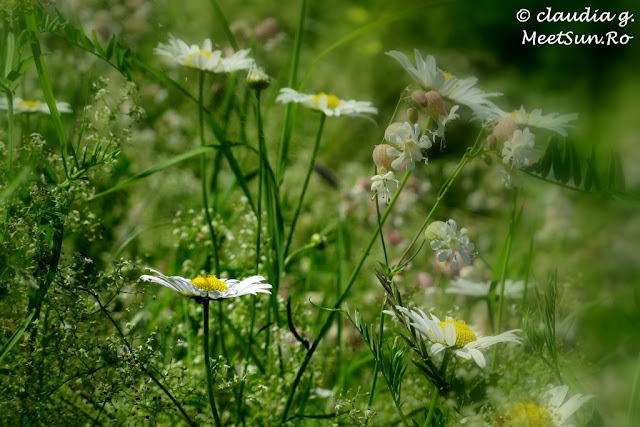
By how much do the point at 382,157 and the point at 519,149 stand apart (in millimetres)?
147

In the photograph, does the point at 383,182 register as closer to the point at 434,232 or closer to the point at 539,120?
the point at 434,232

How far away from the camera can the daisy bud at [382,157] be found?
84 cm

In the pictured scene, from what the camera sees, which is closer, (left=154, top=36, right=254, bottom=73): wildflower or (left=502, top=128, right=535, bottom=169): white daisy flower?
(left=502, top=128, right=535, bottom=169): white daisy flower

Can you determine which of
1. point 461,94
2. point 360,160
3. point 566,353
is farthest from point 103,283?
point 360,160

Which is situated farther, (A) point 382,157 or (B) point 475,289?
(B) point 475,289

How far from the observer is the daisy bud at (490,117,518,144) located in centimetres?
85

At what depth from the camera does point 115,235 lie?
162cm

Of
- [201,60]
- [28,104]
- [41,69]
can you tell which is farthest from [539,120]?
[28,104]

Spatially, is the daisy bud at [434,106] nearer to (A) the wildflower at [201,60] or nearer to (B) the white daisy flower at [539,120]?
(B) the white daisy flower at [539,120]

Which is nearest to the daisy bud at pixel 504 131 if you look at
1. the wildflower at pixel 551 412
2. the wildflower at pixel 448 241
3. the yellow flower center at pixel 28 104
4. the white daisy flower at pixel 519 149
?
the white daisy flower at pixel 519 149

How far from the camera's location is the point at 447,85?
920 millimetres

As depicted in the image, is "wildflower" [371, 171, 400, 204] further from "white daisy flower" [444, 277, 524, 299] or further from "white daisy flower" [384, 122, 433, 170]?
"white daisy flower" [444, 277, 524, 299]

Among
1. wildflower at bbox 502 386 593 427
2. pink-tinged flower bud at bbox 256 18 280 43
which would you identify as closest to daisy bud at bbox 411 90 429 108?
wildflower at bbox 502 386 593 427

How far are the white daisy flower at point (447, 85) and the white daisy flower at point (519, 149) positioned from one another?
0.28 ft
